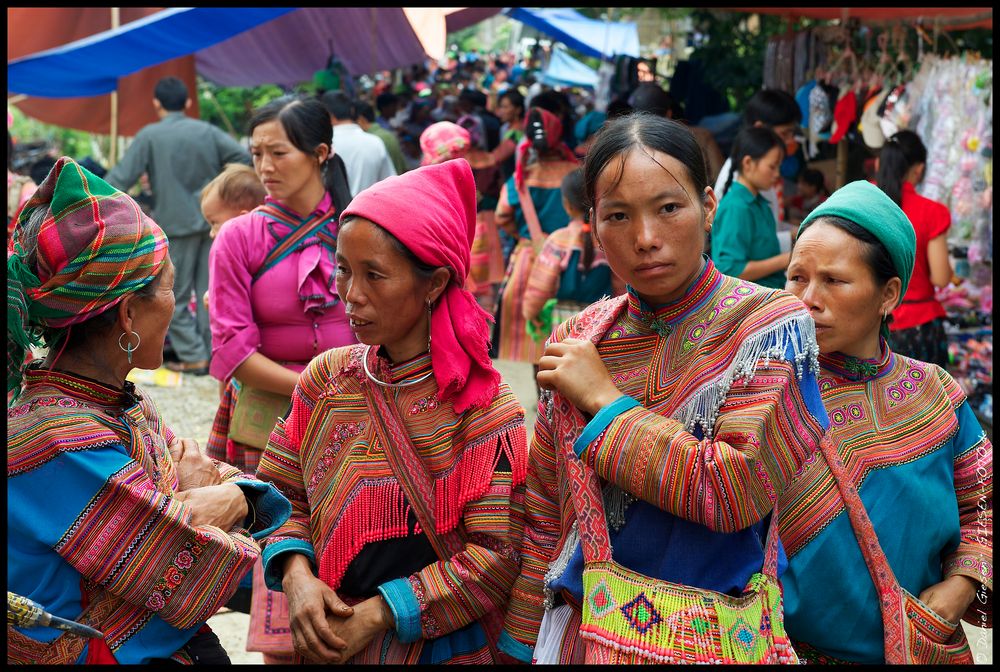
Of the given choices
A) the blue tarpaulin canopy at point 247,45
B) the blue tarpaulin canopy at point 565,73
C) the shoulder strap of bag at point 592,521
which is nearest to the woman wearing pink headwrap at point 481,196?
the blue tarpaulin canopy at point 247,45

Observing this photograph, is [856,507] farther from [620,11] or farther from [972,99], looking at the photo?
[620,11]

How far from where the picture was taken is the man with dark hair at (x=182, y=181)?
8672mm

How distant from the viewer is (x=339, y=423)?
2.26 metres

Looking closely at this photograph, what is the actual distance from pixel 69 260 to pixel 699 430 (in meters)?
1.26

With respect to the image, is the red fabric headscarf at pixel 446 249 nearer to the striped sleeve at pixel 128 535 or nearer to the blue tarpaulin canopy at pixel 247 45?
the striped sleeve at pixel 128 535

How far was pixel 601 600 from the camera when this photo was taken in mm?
1736

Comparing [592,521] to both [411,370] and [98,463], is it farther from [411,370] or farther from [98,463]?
[98,463]

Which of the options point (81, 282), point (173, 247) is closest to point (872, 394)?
point (81, 282)

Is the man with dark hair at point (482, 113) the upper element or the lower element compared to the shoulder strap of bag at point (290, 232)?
lower

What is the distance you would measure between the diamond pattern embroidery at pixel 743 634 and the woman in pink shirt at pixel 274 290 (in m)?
1.87

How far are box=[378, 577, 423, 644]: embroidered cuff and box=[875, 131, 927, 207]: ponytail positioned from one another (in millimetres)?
4680

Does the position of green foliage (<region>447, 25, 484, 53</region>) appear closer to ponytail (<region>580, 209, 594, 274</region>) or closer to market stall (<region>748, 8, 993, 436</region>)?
market stall (<region>748, 8, 993, 436</region>)

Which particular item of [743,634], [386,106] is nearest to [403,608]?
[743,634]

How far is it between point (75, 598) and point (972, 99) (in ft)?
22.8
